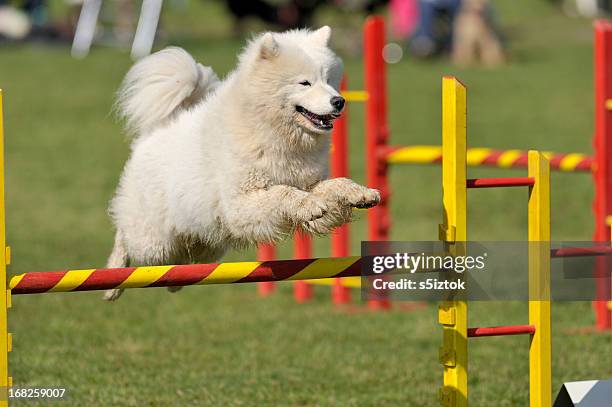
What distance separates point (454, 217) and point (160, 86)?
5.59 feet

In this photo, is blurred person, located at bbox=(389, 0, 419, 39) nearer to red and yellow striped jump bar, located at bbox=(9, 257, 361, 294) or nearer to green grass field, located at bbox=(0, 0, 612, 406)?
green grass field, located at bbox=(0, 0, 612, 406)

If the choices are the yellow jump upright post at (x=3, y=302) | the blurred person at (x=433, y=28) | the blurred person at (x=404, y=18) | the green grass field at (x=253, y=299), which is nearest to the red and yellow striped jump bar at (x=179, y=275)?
the yellow jump upright post at (x=3, y=302)

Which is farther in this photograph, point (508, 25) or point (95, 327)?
point (508, 25)

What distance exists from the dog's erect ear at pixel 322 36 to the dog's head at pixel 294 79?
2 centimetres

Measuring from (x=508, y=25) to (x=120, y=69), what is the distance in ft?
41.7

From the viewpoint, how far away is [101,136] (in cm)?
1783

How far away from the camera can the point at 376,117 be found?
8516mm

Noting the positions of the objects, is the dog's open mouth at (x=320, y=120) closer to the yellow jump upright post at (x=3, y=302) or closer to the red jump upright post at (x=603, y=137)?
the yellow jump upright post at (x=3, y=302)

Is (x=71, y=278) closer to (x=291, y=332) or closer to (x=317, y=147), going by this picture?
(x=317, y=147)

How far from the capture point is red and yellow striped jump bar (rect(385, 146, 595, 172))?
6.98 metres

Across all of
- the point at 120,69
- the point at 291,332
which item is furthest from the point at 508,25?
the point at 291,332

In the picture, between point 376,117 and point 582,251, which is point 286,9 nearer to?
point 376,117

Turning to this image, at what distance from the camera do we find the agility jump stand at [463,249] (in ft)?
14.6

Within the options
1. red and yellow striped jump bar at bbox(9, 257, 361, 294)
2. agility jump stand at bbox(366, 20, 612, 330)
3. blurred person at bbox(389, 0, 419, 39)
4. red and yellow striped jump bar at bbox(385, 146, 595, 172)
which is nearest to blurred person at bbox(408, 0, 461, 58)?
blurred person at bbox(389, 0, 419, 39)
